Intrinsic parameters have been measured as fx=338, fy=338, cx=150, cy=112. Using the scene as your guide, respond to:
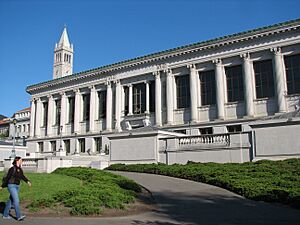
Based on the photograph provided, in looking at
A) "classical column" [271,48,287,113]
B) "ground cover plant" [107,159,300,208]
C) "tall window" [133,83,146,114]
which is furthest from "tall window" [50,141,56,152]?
"ground cover plant" [107,159,300,208]

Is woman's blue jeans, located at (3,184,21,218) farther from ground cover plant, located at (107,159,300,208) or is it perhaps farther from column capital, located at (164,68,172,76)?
column capital, located at (164,68,172,76)

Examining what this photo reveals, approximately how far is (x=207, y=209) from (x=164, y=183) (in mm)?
7156

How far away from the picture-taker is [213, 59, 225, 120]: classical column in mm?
43406

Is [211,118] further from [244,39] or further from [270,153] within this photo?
[270,153]

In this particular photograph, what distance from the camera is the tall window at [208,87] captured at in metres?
45.5

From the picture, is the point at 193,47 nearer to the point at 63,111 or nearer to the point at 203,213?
the point at 63,111

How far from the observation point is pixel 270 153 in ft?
79.2

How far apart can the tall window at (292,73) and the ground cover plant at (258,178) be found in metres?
20.2

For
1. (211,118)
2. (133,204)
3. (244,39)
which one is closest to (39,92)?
(211,118)

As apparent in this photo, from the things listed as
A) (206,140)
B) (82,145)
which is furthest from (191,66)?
(82,145)

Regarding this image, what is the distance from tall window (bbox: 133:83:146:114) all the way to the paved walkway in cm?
3636

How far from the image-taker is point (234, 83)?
44.1m

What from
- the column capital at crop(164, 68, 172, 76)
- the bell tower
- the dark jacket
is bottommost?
the dark jacket

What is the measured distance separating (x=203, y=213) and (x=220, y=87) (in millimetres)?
34292
